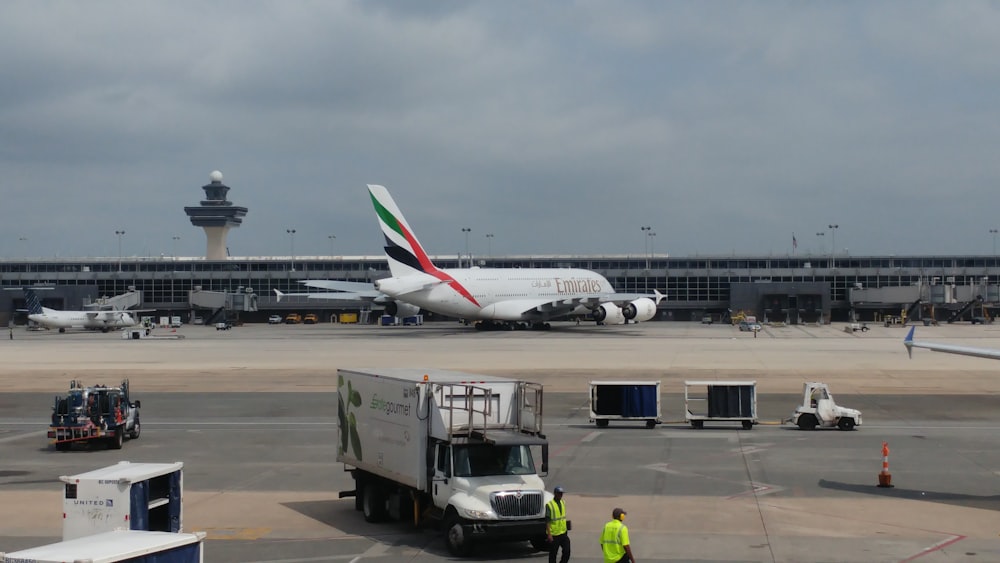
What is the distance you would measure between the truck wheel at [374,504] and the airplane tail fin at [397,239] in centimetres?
7244

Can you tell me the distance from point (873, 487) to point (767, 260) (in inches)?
6393

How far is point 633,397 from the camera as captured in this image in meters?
40.5

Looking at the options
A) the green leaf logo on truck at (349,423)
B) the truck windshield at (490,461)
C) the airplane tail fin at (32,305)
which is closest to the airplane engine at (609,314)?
the airplane tail fin at (32,305)

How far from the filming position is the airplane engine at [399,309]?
10400 centimetres

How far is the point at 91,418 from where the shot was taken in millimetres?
35000

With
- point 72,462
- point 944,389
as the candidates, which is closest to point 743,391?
point 944,389

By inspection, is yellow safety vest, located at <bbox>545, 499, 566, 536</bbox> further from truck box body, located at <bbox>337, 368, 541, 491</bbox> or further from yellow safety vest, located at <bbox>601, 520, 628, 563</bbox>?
truck box body, located at <bbox>337, 368, 541, 491</bbox>

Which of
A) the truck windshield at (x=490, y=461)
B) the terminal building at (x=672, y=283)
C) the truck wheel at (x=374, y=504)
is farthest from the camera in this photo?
the terminal building at (x=672, y=283)

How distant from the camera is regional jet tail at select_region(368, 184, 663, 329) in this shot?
95.6 metres

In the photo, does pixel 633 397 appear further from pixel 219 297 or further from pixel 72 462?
pixel 219 297

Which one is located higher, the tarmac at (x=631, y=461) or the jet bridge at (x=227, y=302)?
the jet bridge at (x=227, y=302)

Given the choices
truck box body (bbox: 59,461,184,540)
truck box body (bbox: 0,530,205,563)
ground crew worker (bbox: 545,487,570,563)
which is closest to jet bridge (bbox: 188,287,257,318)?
truck box body (bbox: 59,461,184,540)

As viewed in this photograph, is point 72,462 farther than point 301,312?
No

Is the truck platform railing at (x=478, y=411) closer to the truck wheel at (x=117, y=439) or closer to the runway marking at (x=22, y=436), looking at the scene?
the truck wheel at (x=117, y=439)
